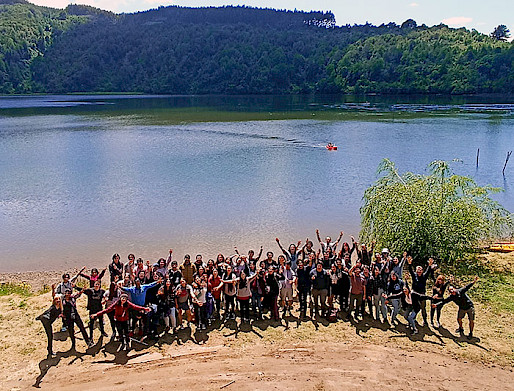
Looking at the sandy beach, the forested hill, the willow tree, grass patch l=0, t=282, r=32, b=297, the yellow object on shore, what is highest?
the forested hill

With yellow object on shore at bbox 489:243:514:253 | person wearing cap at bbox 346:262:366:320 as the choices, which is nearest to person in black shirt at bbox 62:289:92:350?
person wearing cap at bbox 346:262:366:320

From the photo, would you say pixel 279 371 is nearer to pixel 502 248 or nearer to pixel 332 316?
pixel 332 316

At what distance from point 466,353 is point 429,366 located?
102 cm

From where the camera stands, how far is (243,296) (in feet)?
35.3

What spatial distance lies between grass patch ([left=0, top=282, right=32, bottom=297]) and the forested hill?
105m

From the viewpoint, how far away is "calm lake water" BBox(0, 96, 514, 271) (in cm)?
2088

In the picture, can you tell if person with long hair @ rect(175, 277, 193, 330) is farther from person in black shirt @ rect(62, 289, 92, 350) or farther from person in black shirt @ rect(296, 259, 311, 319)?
person in black shirt @ rect(296, 259, 311, 319)

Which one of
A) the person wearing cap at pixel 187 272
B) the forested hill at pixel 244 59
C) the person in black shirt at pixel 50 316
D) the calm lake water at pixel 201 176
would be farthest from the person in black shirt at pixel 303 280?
the forested hill at pixel 244 59

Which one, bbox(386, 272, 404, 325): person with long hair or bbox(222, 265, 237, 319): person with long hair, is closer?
bbox(386, 272, 404, 325): person with long hair

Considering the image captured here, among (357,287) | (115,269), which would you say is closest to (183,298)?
(115,269)

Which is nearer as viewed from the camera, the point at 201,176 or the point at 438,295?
the point at 438,295

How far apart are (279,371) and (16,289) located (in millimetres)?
9743

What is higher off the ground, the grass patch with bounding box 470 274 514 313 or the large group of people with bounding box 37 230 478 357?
the large group of people with bounding box 37 230 478 357

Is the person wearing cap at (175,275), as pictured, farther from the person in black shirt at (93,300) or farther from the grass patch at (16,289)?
the grass patch at (16,289)
